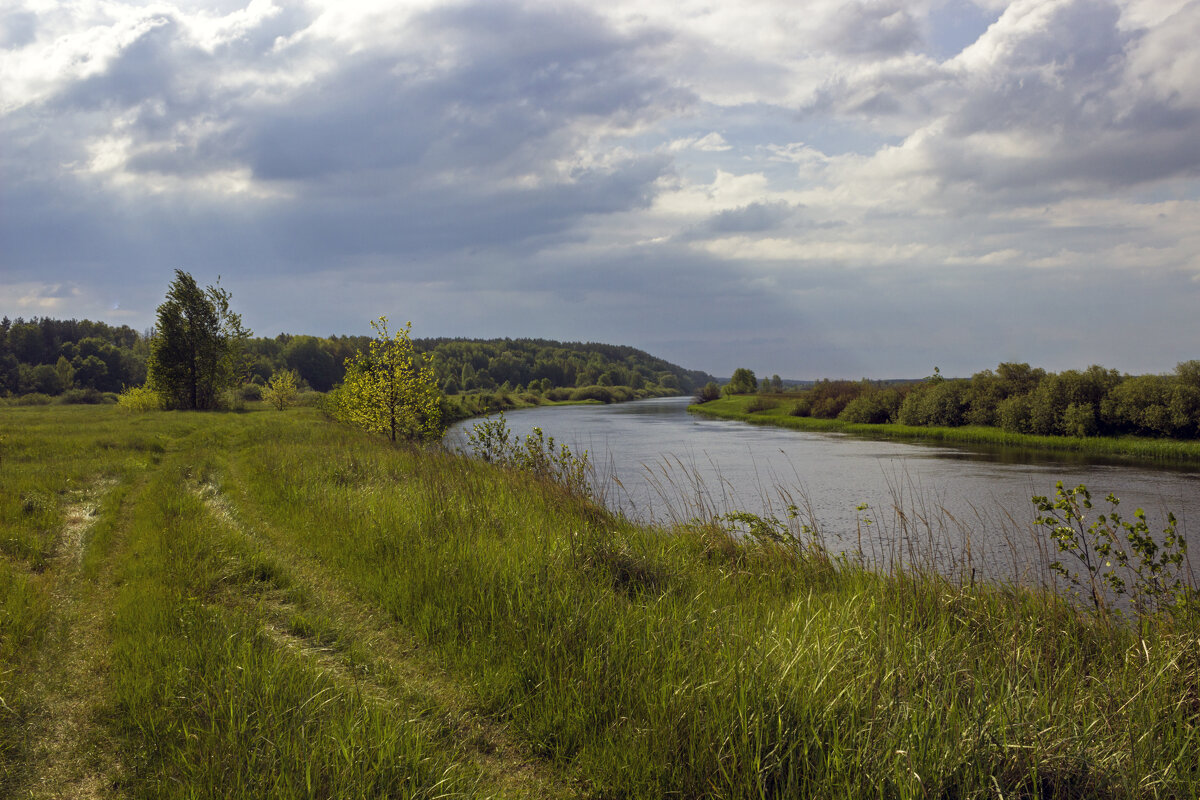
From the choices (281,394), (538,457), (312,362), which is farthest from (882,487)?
(312,362)

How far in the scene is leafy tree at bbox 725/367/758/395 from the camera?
11519 centimetres

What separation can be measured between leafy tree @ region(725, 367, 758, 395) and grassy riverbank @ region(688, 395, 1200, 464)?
34.8 metres

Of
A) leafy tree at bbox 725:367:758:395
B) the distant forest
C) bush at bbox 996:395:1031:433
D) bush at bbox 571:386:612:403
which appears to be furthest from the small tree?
bush at bbox 571:386:612:403

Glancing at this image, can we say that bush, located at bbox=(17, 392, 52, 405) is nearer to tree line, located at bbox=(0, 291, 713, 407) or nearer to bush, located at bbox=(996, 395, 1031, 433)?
tree line, located at bbox=(0, 291, 713, 407)

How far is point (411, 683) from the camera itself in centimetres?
451

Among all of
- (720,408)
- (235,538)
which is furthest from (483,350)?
(235,538)

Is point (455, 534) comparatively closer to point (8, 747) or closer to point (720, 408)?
point (8, 747)

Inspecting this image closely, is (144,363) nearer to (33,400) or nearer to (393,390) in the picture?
(33,400)

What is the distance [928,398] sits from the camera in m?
53.6

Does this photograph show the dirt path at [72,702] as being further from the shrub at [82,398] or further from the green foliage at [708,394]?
the green foliage at [708,394]

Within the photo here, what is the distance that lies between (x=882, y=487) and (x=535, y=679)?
23.3 m

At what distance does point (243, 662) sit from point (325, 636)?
970mm

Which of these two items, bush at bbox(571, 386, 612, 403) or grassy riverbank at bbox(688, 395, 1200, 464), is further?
bush at bbox(571, 386, 612, 403)

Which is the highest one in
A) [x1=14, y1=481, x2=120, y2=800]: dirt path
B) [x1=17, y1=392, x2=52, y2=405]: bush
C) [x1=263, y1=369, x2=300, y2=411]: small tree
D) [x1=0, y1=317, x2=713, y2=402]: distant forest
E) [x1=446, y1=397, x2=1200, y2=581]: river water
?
[x1=0, y1=317, x2=713, y2=402]: distant forest
